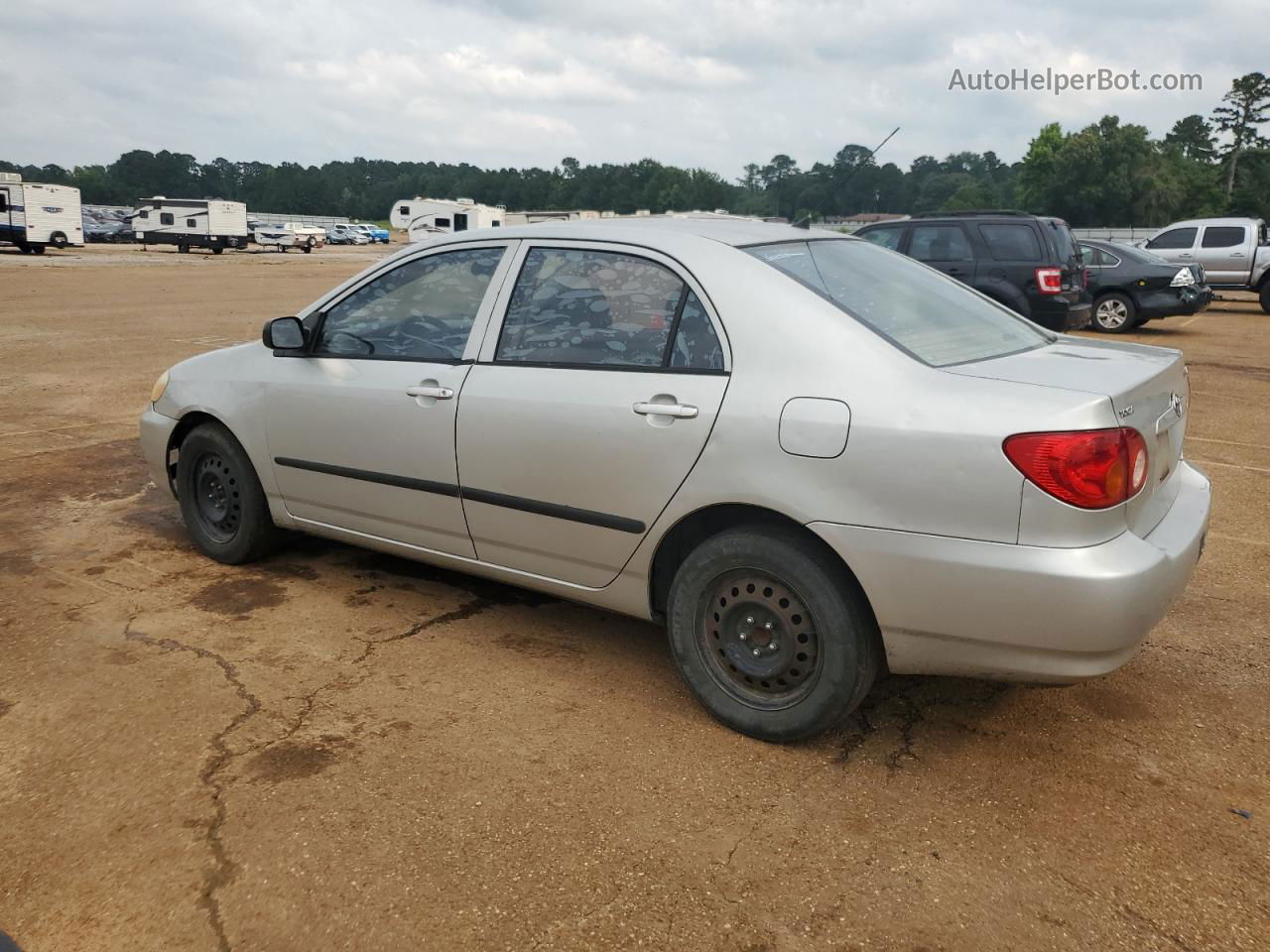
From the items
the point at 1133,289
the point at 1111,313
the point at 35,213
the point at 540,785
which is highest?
the point at 35,213

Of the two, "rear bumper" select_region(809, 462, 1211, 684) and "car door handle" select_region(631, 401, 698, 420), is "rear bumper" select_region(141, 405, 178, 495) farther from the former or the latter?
"rear bumper" select_region(809, 462, 1211, 684)

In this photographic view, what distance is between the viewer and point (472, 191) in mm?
110125

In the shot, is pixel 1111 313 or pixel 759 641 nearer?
pixel 759 641

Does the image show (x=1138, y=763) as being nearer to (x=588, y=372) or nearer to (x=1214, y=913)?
(x=1214, y=913)

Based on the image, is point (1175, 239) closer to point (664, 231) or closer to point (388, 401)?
point (664, 231)

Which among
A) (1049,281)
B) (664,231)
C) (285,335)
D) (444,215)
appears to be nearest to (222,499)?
(285,335)

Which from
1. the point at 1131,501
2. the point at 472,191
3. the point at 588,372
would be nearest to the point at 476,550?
the point at 588,372

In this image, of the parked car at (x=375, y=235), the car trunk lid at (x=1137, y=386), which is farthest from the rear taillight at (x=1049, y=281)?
the parked car at (x=375, y=235)

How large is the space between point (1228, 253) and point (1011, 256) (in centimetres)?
1093

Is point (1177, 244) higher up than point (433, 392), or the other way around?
point (1177, 244)

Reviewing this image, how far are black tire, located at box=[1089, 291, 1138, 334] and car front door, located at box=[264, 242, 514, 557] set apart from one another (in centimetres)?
1520

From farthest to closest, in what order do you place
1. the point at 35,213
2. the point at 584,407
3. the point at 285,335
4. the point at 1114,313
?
Answer: the point at 35,213 → the point at 1114,313 → the point at 285,335 → the point at 584,407

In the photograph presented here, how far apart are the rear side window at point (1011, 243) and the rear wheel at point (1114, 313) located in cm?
460

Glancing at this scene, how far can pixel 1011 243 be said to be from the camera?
13000mm
